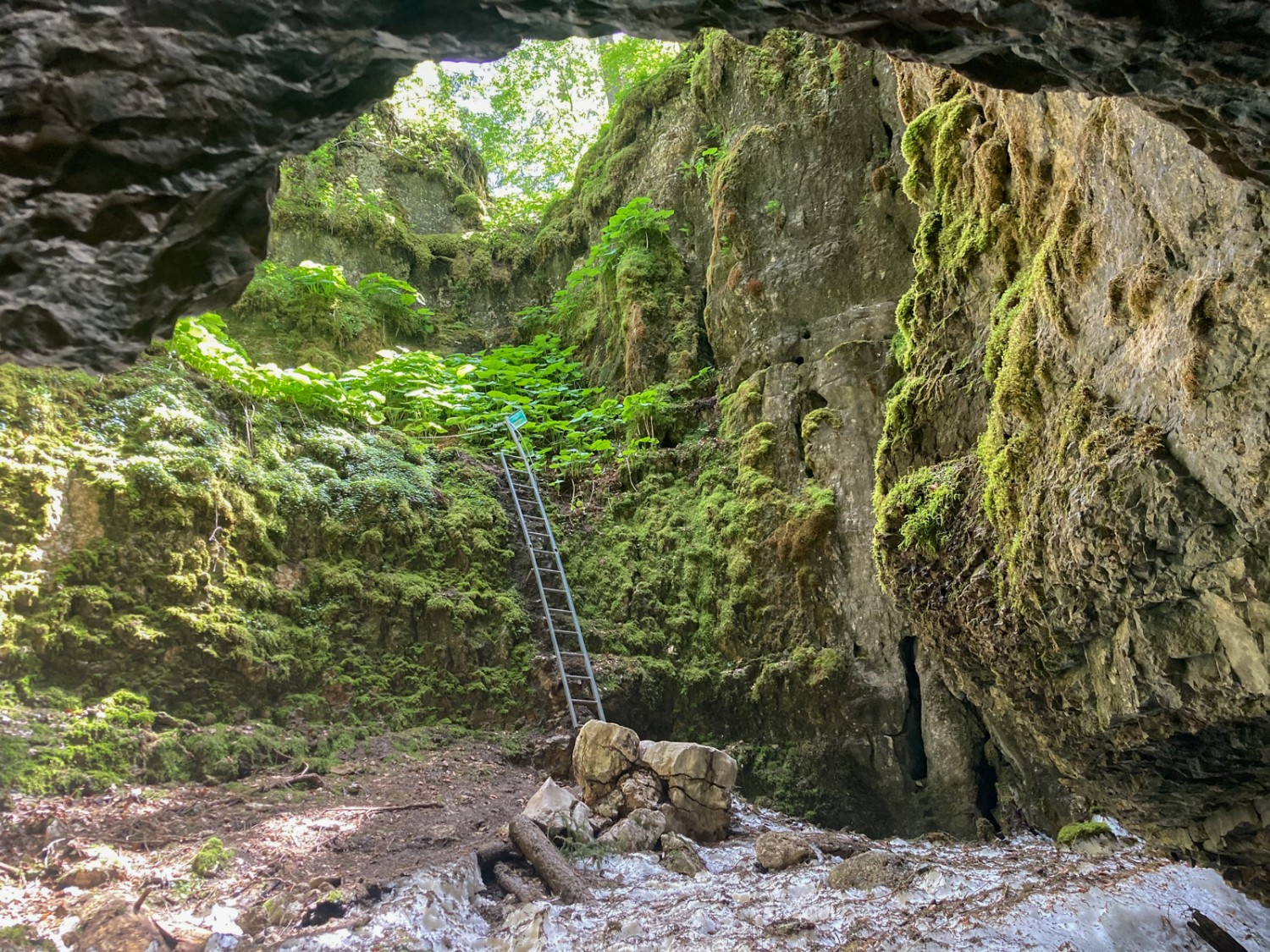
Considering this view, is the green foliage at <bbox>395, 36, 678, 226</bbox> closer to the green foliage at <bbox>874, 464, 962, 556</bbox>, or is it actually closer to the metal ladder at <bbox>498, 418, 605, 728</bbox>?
the metal ladder at <bbox>498, 418, 605, 728</bbox>

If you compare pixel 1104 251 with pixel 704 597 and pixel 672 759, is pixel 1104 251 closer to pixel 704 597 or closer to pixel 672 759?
pixel 672 759

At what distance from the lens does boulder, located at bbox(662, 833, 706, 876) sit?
5.10 metres

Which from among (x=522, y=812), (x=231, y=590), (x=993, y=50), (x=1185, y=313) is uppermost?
(x=993, y=50)

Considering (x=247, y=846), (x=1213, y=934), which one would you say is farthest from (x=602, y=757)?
(x=1213, y=934)

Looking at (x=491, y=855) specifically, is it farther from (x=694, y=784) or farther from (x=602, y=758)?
(x=694, y=784)

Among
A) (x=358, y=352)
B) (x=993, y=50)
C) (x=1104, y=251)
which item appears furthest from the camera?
(x=358, y=352)

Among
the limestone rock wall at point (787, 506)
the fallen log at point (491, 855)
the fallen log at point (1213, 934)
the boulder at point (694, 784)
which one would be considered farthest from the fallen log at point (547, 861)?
the fallen log at point (1213, 934)

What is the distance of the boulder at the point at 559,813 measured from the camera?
17.3ft

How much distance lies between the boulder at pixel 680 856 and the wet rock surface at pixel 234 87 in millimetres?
4448

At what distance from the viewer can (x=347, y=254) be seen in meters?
12.8

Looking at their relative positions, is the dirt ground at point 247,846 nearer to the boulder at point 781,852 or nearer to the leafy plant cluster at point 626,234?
the boulder at point 781,852

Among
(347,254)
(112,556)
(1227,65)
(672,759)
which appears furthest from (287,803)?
(347,254)

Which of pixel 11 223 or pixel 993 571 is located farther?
pixel 993 571

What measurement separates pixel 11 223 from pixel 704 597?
6440 millimetres
